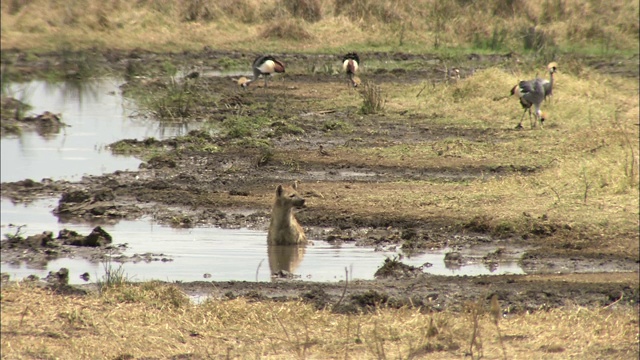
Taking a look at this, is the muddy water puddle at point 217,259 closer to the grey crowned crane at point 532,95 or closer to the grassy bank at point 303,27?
the grey crowned crane at point 532,95

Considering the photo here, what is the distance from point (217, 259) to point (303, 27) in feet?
69.0

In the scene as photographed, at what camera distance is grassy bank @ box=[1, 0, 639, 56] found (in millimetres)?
27859

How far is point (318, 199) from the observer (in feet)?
34.6

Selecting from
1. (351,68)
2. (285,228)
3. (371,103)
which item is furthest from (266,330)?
(351,68)

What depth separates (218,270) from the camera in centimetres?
790

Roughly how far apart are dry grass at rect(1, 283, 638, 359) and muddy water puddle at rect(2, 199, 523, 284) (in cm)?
111

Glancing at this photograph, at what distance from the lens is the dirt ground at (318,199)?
23.1 feet

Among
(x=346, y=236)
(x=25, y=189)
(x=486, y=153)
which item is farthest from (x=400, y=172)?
(x=25, y=189)

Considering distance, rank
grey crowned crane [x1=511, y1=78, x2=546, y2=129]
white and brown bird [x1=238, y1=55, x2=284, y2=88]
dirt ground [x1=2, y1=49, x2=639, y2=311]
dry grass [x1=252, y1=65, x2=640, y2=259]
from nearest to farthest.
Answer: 1. dirt ground [x1=2, y1=49, x2=639, y2=311]
2. dry grass [x1=252, y1=65, x2=640, y2=259]
3. grey crowned crane [x1=511, y1=78, x2=546, y2=129]
4. white and brown bird [x1=238, y1=55, x2=284, y2=88]

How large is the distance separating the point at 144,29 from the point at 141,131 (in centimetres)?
1335

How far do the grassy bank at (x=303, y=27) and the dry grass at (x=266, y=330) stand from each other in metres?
21.5

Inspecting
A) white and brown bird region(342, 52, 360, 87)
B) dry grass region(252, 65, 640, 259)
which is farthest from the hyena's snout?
white and brown bird region(342, 52, 360, 87)

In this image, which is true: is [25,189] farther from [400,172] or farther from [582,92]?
[582,92]

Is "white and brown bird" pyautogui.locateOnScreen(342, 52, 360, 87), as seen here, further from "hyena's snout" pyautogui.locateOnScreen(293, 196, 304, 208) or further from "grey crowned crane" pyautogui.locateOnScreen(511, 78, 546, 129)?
"hyena's snout" pyautogui.locateOnScreen(293, 196, 304, 208)
